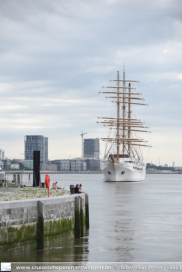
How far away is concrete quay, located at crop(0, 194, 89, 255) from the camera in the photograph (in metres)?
15.9

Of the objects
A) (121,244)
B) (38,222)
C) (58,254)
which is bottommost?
(121,244)

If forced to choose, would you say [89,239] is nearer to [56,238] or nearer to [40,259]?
[56,238]

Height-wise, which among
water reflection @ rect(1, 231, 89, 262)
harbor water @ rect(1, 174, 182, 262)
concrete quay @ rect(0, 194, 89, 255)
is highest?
concrete quay @ rect(0, 194, 89, 255)

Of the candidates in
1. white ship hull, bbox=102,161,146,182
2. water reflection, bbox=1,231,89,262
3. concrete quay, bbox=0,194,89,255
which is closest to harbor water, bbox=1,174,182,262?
water reflection, bbox=1,231,89,262

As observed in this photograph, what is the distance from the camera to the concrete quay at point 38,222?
1588 centimetres

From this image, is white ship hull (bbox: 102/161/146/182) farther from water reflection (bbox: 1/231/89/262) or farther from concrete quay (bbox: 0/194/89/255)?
water reflection (bbox: 1/231/89/262)

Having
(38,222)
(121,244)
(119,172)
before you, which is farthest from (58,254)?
(119,172)

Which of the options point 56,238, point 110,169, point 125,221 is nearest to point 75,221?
point 56,238

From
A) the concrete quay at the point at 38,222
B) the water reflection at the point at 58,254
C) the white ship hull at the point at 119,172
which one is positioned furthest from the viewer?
the white ship hull at the point at 119,172

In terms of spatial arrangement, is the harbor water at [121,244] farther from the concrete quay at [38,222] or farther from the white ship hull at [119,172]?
the white ship hull at [119,172]

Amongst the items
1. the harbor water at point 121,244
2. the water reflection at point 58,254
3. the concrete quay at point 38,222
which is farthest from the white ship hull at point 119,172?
the water reflection at point 58,254

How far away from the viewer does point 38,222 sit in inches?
697

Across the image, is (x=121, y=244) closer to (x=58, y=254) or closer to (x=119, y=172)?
(x=58, y=254)

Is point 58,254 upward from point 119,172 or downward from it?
downward
